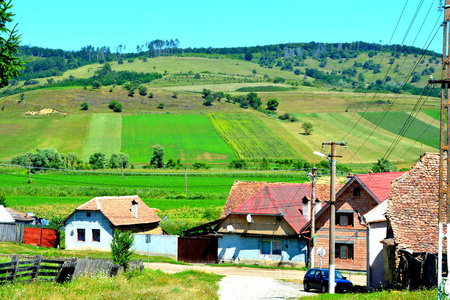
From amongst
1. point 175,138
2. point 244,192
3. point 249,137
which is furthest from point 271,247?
point 249,137

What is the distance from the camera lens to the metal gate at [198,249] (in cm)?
5153

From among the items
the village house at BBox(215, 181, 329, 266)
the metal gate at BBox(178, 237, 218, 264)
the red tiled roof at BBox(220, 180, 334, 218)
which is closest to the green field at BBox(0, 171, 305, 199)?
the red tiled roof at BBox(220, 180, 334, 218)

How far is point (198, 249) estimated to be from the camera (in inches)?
2037

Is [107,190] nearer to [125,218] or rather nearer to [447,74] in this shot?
[125,218]

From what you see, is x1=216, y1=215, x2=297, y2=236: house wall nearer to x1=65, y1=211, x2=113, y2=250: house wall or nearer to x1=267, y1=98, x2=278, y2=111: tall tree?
x1=65, y1=211, x2=113, y2=250: house wall

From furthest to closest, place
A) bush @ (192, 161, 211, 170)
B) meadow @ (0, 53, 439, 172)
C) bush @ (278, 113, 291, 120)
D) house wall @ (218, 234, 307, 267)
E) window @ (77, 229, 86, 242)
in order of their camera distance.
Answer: bush @ (278, 113, 291, 120), meadow @ (0, 53, 439, 172), bush @ (192, 161, 211, 170), window @ (77, 229, 86, 242), house wall @ (218, 234, 307, 267)

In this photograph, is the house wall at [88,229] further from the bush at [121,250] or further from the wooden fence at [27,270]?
the wooden fence at [27,270]

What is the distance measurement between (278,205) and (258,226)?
231cm

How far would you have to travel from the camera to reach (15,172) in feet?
355

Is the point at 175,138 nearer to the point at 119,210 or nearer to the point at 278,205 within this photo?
the point at 119,210

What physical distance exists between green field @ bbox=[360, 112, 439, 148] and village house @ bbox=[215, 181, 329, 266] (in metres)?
84.0

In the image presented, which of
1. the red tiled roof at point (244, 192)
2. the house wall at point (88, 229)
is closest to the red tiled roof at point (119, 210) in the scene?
the house wall at point (88, 229)

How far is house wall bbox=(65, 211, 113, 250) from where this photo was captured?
54.8 m

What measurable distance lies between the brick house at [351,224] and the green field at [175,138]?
8027 centimetres
